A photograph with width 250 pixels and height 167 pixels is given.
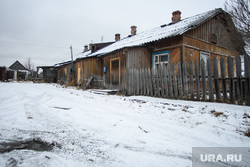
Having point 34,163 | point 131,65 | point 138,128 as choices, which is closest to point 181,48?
point 131,65

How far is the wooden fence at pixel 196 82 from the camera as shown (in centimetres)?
376

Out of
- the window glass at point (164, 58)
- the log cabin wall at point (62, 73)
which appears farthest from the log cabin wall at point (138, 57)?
the log cabin wall at point (62, 73)

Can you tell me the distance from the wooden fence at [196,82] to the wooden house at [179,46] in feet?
5.67

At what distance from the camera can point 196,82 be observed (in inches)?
182

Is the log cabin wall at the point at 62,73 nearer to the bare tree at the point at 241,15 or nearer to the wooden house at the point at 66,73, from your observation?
the wooden house at the point at 66,73

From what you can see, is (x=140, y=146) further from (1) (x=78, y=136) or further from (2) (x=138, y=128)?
(1) (x=78, y=136)

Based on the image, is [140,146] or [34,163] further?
[140,146]

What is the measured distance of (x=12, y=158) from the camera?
4.29 ft

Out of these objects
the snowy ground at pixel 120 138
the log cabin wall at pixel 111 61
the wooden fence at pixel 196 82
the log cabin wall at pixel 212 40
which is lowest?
the snowy ground at pixel 120 138

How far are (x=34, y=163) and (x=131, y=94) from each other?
5.96 meters

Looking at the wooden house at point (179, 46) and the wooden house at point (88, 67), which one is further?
the wooden house at point (88, 67)

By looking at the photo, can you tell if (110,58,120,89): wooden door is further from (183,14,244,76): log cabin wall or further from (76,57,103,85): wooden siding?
(183,14,244,76): log cabin wall

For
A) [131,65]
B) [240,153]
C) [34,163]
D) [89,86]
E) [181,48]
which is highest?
[181,48]

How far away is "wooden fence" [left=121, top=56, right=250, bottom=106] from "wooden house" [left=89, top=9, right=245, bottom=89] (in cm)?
173
